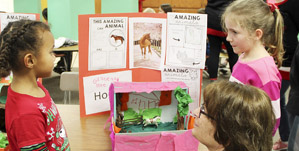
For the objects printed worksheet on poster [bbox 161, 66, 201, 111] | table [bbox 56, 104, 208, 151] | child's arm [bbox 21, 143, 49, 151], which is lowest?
table [bbox 56, 104, 208, 151]

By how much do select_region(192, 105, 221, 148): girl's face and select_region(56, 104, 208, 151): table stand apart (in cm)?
34

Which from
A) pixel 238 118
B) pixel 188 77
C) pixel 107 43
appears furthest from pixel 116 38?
pixel 238 118

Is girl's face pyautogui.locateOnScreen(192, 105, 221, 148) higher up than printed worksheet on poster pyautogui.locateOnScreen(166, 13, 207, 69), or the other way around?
printed worksheet on poster pyautogui.locateOnScreen(166, 13, 207, 69)

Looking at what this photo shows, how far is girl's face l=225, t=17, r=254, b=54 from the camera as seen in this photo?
130 cm

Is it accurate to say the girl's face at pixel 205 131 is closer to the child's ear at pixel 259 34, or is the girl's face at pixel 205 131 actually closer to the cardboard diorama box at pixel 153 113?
the cardboard diorama box at pixel 153 113

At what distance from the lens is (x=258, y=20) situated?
1.31m

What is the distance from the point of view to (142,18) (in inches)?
56.9

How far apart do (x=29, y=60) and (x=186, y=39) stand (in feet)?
2.68

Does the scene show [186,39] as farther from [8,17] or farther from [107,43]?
[8,17]

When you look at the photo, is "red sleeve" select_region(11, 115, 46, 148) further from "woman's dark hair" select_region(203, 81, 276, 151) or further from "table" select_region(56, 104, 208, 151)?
"woman's dark hair" select_region(203, 81, 276, 151)

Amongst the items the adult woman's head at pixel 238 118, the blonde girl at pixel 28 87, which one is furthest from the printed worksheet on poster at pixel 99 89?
the adult woman's head at pixel 238 118

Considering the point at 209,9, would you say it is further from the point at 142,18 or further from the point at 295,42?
the point at 142,18

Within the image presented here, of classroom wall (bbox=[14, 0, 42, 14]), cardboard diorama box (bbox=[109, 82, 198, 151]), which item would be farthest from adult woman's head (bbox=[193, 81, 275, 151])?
classroom wall (bbox=[14, 0, 42, 14])

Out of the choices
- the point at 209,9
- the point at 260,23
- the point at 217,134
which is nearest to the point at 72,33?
the point at 209,9
